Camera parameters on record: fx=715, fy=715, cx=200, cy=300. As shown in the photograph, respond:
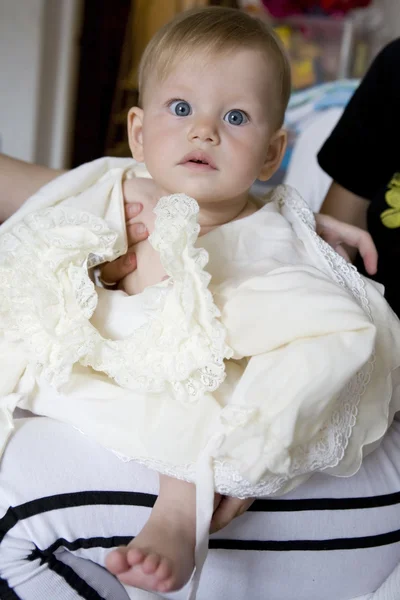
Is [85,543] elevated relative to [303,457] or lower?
lower

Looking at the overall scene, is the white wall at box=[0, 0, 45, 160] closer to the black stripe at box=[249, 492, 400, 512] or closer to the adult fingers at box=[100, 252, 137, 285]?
the adult fingers at box=[100, 252, 137, 285]

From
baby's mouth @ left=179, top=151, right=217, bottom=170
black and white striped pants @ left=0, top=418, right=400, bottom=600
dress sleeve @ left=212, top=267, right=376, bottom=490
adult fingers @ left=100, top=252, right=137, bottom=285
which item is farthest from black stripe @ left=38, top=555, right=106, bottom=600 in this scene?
baby's mouth @ left=179, top=151, right=217, bottom=170

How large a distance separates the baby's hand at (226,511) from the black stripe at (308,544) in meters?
0.04

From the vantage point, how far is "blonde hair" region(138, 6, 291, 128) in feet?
2.81

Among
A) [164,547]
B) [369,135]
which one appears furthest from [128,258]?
[369,135]

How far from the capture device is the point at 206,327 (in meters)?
0.73

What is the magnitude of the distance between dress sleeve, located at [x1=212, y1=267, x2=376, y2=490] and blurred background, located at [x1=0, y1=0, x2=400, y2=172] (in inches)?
64.9

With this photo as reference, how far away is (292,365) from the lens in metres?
0.69

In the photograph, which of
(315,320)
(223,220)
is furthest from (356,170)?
(315,320)

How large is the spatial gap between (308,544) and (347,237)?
0.44 metres

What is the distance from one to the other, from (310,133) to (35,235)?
4.76ft

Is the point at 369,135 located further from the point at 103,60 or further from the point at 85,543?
the point at 103,60

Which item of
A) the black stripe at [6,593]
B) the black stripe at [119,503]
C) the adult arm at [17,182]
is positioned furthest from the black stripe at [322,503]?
the adult arm at [17,182]

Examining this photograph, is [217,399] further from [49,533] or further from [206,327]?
[49,533]
